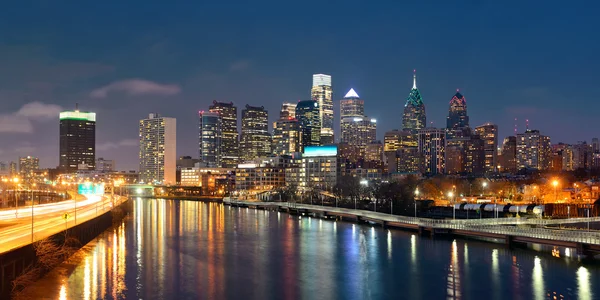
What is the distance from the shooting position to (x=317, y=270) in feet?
175

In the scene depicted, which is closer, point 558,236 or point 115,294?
point 115,294

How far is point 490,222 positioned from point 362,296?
124 ft

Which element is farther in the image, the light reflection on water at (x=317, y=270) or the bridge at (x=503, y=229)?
the bridge at (x=503, y=229)

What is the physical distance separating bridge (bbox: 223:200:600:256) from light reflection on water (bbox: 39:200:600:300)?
1.65 metres

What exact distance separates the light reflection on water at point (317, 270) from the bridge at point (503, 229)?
165 cm

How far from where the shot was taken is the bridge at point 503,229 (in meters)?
55.0

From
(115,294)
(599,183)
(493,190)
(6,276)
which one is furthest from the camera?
(493,190)

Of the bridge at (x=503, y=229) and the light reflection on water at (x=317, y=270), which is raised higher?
the bridge at (x=503, y=229)

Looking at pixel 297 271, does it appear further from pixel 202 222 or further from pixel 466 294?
pixel 202 222

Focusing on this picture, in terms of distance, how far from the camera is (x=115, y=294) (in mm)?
42188

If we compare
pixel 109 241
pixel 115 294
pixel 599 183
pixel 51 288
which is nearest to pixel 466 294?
pixel 115 294

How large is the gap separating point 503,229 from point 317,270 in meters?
25.2

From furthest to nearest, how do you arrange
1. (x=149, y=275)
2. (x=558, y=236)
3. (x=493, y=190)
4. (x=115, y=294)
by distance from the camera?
(x=493, y=190), (x=558, y=236), (x=149, y=275), (x=115, y=294)

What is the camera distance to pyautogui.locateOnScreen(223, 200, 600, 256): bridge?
55000mm
